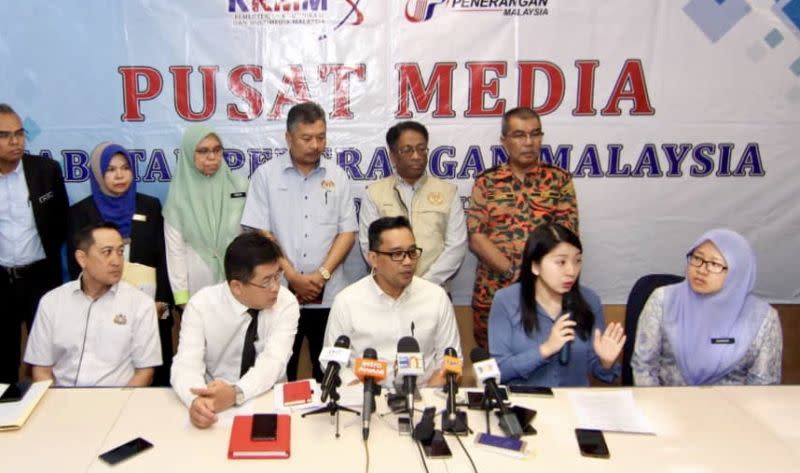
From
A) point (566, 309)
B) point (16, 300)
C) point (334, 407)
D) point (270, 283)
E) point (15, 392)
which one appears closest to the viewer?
point (334, 407)

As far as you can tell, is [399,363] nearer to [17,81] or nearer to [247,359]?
[247,359]

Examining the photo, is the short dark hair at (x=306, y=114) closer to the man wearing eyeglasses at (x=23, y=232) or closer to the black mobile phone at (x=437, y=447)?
the man wearing eyeglasses at (x=23, y=232)

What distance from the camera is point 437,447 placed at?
1.96m

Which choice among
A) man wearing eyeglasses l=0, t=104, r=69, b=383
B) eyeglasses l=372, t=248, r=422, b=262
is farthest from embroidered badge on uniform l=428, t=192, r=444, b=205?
man wearing eyeglasses l=0, t=104, r=69, b=383

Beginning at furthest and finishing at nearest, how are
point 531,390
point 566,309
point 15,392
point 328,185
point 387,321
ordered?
point 328,185 → point 387,321 → point 566,309 → point 531,390 → point 15,392

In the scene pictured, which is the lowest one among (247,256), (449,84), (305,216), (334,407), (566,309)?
(334,407)

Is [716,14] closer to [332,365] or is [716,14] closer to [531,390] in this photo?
[531,390]

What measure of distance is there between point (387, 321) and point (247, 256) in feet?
2.07

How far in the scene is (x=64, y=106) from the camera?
3709mm

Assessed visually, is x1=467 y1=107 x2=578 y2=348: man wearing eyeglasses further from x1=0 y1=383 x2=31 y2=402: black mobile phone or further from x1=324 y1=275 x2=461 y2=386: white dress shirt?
x1=0 y1=383 x2=31 y2=402: black mobile phone

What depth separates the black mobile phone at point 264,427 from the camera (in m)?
2.00

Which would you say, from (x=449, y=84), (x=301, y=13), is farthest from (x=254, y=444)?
(x=301, y=13)

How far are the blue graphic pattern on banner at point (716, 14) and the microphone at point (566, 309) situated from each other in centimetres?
210

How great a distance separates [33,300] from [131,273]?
22.8 inches
